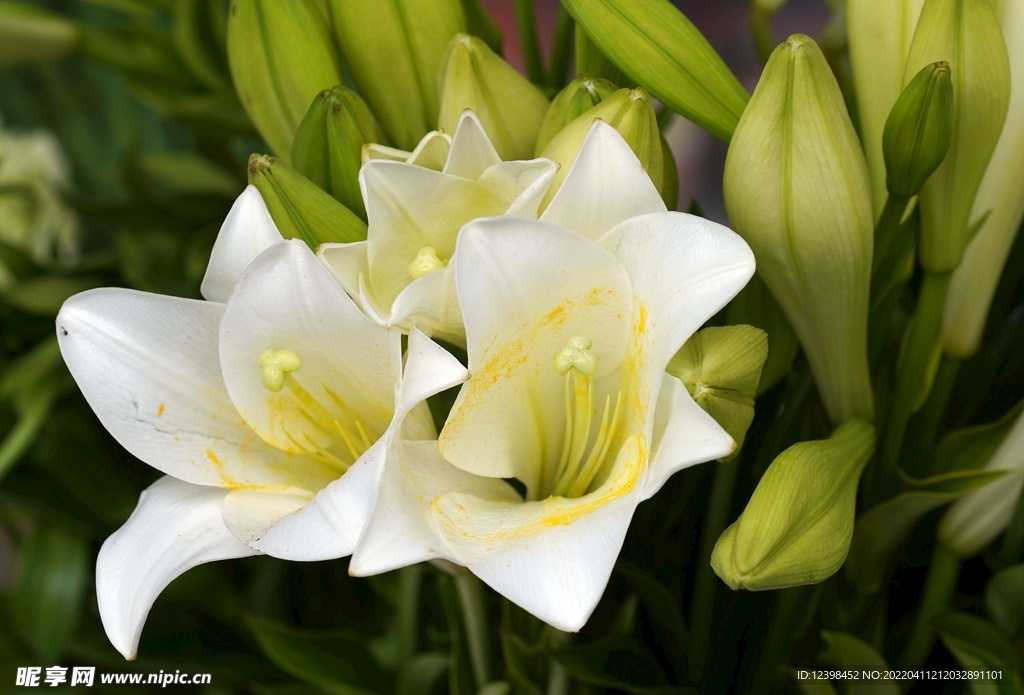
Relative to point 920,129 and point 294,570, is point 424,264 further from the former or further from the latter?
point 294,570

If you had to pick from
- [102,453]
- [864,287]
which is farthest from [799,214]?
[102,453]

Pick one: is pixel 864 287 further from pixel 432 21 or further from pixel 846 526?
pixel 432 21

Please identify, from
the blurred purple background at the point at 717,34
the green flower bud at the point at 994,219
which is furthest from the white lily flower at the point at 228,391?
the blurred purple background at the point at 717,34

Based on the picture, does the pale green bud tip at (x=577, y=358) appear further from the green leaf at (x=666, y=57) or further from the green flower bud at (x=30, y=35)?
the green flower bud at (x=30, y=35)

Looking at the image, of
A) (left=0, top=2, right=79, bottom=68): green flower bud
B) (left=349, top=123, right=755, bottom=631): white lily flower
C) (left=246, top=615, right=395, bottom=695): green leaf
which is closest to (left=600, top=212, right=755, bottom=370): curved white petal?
(left=349, top=123, right=755, bottom=631): white lily flower

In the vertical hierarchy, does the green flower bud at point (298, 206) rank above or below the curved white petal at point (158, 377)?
above

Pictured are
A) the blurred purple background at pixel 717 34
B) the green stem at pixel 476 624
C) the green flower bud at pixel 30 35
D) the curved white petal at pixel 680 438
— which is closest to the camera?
the curved white petal at pixel 680 438

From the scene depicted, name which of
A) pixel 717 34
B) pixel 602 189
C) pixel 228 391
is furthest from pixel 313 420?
pixel 717 34
